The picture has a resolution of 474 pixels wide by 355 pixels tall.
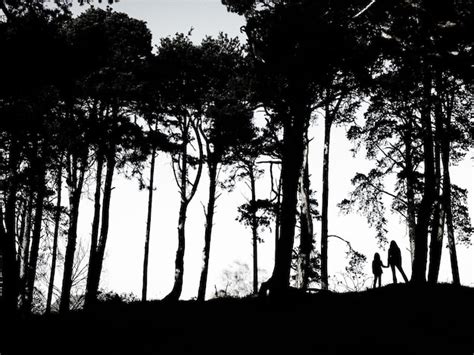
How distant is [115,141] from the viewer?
645 inches

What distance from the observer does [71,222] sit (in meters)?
15.6

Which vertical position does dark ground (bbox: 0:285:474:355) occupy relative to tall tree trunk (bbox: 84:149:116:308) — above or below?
below

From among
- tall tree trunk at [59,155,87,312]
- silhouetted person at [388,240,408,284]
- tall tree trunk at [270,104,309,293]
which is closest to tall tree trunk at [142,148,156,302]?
tall tree trunk at [59,155,87,312]

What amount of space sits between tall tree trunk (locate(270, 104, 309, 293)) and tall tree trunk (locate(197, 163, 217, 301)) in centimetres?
952

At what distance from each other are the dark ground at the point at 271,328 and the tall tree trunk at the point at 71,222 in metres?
7.68

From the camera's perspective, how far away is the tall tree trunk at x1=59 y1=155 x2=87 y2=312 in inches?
591

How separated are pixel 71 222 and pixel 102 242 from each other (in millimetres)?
1719

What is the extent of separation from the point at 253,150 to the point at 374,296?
11.6 meters

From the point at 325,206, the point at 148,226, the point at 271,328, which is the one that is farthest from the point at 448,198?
the point at 148,226

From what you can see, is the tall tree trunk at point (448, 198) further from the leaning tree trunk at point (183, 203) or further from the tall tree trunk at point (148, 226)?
the tall tree trunk at point (148, 226)

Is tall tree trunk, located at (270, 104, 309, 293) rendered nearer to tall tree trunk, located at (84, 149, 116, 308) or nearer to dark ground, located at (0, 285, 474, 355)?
dark ground, located at (0, 285, 474, 355)

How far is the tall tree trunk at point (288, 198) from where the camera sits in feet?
29.9

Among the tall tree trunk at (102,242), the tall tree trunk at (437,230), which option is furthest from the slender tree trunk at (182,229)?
the tall tree trunk at (437,230)

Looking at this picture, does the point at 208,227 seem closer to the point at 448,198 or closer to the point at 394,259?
the point at 394,259
